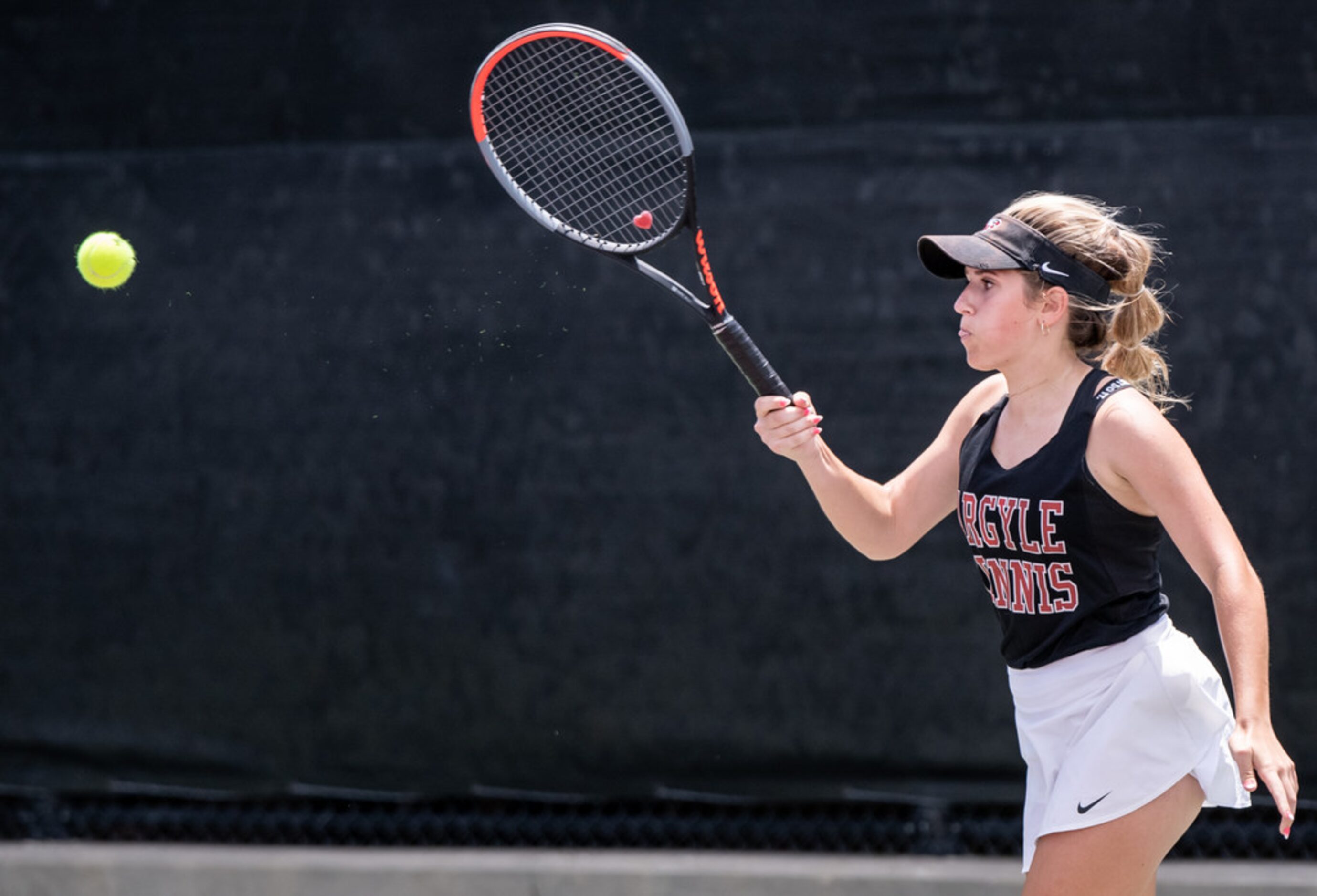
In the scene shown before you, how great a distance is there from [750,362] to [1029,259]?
1.40ft

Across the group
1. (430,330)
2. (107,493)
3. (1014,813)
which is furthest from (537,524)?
(1014,813)

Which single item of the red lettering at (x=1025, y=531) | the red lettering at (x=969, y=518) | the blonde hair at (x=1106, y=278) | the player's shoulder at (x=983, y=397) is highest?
the blonde hair at (x=1106, y=278)

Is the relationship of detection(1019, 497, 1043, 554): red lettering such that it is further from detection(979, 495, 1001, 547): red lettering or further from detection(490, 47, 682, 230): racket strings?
detection(490, 47, 682, 230): racket strings

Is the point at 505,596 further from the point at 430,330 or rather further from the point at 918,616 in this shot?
the point at 918,616

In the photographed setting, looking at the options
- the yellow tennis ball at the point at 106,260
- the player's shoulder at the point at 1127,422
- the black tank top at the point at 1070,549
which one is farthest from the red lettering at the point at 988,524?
the yellow tennis ball at the point at 106,260

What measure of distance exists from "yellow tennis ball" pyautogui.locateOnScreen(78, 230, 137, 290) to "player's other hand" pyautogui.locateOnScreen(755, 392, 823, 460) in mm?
1771

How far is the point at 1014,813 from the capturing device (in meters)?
3.13

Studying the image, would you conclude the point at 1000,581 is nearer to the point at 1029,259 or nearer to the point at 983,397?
the point at 983,397

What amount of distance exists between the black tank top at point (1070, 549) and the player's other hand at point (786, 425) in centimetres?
27

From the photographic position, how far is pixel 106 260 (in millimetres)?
3141

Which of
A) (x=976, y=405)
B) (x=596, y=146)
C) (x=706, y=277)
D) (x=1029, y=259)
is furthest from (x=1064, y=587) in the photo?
(x=596, y=146)

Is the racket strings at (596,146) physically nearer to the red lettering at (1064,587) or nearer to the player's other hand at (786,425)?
the player's other hand at (786,425)

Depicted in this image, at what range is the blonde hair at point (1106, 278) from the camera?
6.65 feet

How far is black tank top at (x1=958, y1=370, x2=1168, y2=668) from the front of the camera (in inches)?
75.4
